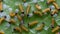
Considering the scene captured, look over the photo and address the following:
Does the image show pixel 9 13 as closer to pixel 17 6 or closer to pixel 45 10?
pixel 17 6

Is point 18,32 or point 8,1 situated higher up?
point 8,1

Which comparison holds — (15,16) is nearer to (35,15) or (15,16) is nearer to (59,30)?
(35,15)

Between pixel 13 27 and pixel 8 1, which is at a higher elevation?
pixel 8 1

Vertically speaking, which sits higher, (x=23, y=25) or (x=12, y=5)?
(x=12, y=5)

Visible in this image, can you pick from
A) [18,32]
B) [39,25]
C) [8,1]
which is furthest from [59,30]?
[8,1]

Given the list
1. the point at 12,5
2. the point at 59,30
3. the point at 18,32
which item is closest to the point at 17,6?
the point at 12,5

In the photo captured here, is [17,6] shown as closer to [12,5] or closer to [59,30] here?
[12,5]

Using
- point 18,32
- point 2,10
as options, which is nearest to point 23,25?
point 18,32
